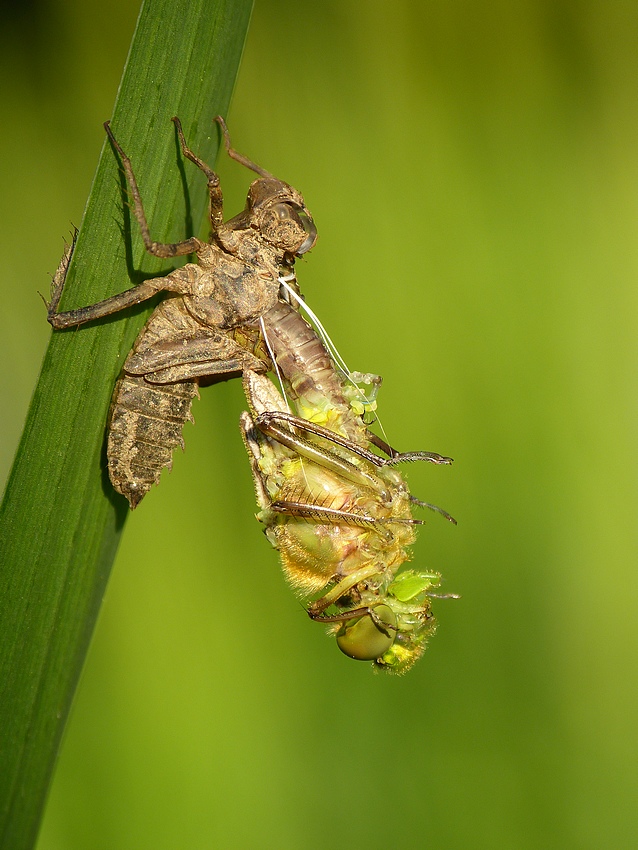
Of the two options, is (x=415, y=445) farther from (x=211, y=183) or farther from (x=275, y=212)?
(x=211, y=183)

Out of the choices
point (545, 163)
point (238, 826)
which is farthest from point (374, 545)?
point (545, 163)

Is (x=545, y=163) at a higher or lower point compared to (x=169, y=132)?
higher

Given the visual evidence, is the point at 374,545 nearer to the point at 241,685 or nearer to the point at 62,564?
the point at 241,685

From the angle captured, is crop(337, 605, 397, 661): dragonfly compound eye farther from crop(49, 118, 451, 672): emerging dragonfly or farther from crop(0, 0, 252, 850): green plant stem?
crop(0, 0, 252, 850): green plant stem


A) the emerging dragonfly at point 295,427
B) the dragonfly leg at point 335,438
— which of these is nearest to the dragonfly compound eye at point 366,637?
the emerging dragonfly at point 295,427

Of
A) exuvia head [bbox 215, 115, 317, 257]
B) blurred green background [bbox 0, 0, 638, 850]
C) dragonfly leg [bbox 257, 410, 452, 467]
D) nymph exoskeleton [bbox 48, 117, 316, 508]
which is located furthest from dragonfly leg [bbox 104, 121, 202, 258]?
blurred green background [bbox 0, 0, 638, 850]

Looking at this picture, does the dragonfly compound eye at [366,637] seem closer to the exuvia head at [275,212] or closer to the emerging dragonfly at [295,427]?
the emerging dragonfly at [295,427]

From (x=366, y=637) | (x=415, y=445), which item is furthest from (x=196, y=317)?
(x=366, y=637)

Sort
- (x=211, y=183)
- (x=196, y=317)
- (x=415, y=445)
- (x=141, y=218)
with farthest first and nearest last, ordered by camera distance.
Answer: (x=415, y=445)
(x=196, y=317)
(x=211, y=183)
(x=141, y=218)
